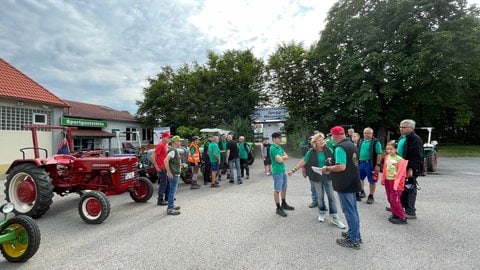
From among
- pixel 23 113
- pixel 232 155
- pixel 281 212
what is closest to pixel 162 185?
pixel 281 212

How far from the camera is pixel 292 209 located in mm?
5703

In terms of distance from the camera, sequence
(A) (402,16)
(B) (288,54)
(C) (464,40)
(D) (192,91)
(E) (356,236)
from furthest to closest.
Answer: (D) (192,91), (B) (288,54), (A) (402,16), (C) (464,40), (E) (356,236)

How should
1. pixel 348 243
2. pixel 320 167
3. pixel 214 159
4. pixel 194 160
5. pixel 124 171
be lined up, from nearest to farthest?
A: pixel 348 243 → pixel 320 167 → pixel 124 171 → pixel 214 159 → pixel 194 160

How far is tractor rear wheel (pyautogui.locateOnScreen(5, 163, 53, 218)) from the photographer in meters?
5.32

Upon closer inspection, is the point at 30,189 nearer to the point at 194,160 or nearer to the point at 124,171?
the point at 124,171

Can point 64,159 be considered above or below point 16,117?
below

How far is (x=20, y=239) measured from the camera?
3570mm

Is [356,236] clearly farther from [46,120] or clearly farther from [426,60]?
[46,120]

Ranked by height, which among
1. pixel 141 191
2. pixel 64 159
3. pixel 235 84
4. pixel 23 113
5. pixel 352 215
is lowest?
pixel 141 191

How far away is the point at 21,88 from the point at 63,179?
1295cm

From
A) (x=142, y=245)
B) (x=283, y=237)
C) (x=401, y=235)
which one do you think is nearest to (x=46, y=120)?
(x=142, y=245)

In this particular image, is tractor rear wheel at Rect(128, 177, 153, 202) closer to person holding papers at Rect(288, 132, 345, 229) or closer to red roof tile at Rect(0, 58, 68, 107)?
person holding papers at Rect(288, 132, 345, 229)

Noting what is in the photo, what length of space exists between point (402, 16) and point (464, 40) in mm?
3721

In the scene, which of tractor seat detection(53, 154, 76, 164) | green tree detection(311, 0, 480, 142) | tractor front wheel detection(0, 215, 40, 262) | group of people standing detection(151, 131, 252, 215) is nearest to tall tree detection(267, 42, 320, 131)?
green tree detection(311, 0, 480, 142)
